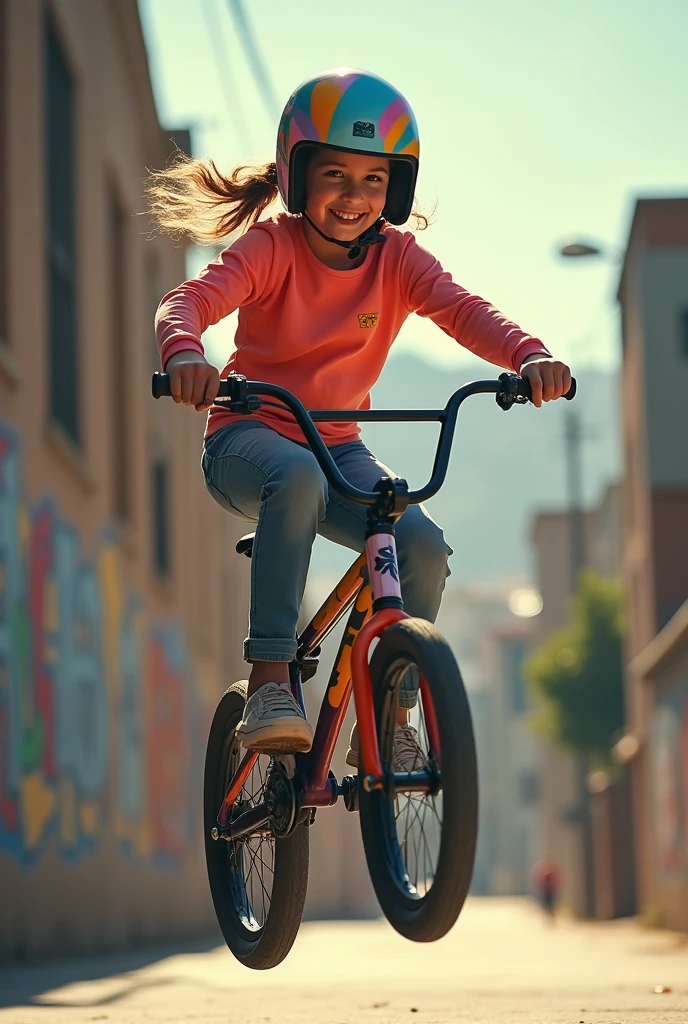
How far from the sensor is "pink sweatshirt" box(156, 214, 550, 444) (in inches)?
182

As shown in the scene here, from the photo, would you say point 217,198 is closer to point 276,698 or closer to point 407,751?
point 276,698

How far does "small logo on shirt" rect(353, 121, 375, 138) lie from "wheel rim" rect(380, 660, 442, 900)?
1449 millimetres

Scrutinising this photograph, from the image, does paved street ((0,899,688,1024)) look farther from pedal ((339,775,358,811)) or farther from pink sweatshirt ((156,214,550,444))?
pink sweatshirt ((156,214,550,444))

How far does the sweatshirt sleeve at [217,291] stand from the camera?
4.39 m

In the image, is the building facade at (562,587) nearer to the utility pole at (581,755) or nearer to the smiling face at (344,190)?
the utility pole at (581,755)

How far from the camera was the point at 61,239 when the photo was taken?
15211mm

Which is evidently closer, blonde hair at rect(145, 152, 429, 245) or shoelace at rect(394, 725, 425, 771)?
shoelace at rect(394, 725, 425, 771)

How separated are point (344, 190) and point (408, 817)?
174cm

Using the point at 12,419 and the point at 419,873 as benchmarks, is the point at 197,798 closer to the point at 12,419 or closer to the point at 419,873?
the point at 12,419

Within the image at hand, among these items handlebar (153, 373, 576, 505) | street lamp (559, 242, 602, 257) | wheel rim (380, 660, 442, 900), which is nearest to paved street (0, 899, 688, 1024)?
wheel rim (380, 660, 442, 900)

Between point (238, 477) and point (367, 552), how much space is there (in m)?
0.50

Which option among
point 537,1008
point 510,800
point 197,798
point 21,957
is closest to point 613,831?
point 197,798

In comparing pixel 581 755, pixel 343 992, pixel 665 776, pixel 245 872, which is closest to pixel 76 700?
pixel 343 992

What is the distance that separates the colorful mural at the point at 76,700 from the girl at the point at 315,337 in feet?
22.3
